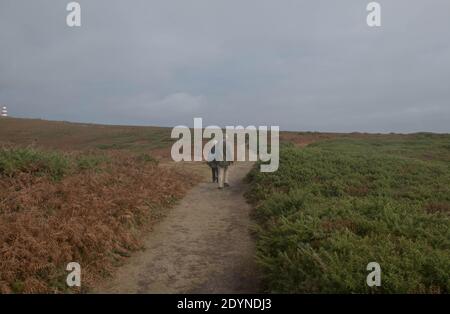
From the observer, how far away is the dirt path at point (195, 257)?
6414 millimetres

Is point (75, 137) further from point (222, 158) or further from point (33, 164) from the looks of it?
point (33, 164)

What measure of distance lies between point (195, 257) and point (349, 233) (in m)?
2.99

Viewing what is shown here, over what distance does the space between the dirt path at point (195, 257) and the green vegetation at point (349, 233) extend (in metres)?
0.45

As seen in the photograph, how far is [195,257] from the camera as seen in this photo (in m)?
7.65

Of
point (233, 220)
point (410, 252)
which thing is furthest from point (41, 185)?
point (410, 252)

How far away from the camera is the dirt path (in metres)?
6.41

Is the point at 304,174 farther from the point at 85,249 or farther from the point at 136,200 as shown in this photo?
the point at 85,249

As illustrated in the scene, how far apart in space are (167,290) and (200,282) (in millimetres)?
595

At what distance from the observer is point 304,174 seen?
13.8 meters

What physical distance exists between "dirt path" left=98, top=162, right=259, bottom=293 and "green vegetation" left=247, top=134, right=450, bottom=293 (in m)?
0.45

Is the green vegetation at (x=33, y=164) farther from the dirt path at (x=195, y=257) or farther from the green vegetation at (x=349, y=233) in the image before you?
the green vegetation at (x=349, y=233)

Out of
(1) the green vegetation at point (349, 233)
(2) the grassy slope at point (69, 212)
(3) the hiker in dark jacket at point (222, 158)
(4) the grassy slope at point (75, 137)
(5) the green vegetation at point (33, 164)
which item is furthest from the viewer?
(4) the grassy slope at point (75, 137)

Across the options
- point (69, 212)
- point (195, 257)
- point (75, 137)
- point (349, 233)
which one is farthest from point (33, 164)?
point (75, 137)

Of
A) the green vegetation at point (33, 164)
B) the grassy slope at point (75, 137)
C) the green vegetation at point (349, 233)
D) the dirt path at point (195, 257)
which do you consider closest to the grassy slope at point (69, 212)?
the green vegetation at point (33, 164)
